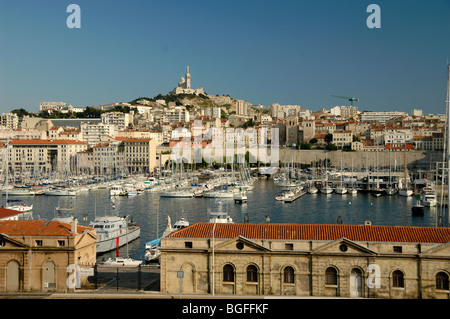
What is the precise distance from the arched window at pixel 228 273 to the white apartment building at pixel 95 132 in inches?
2784

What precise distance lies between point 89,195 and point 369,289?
118 ft

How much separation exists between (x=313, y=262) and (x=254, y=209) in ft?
74.9

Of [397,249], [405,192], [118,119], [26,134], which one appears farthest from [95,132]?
[397,249]

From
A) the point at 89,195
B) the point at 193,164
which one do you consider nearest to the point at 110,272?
the point at 89,195

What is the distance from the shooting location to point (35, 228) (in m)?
12.3

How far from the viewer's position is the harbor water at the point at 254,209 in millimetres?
28281

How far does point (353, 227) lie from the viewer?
11.7 m

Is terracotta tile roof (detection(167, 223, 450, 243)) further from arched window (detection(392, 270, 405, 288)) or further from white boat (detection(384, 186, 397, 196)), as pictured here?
white boat (detection(384, 186, 397, 196))

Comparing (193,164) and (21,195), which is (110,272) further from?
(193,164)

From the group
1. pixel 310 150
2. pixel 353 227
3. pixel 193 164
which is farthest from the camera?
pixel 310 150

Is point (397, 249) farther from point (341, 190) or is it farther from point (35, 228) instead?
point (341, 190)

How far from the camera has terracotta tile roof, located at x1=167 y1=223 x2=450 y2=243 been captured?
36.6 ft

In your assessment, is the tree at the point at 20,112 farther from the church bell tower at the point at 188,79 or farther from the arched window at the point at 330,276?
the arched window at the point at 330,276
